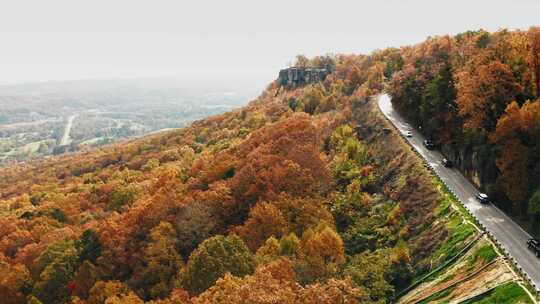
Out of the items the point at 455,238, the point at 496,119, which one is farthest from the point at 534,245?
the point at 496,119

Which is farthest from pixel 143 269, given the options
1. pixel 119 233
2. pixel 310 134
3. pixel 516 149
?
pixel 516 149

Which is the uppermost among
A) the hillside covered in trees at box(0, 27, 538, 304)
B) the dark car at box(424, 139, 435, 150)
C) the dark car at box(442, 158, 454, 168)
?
the dark car at box(424, 139, 435, 150)

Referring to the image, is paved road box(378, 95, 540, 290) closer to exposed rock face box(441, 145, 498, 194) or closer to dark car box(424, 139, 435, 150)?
dark car box(424, 139, 435, 150)

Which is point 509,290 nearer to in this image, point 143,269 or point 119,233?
point 143,269

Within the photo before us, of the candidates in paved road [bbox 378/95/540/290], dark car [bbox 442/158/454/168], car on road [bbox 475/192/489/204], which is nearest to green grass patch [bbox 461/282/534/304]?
paved road [bbox 378/95/540/290]

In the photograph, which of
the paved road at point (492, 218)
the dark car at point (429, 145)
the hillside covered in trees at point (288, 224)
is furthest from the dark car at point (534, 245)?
the dark car at point (429, 145)

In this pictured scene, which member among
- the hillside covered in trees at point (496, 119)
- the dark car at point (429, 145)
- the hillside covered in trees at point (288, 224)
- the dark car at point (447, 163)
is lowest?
the hillside covered in trees at point (288, 224)

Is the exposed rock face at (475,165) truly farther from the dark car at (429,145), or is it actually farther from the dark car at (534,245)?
the dark car at (534,245)
